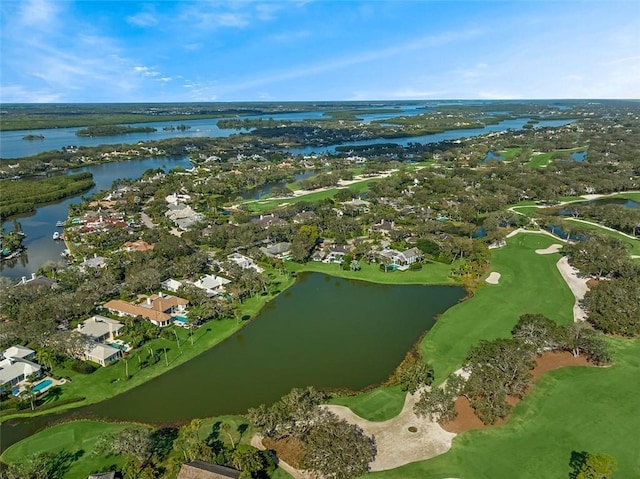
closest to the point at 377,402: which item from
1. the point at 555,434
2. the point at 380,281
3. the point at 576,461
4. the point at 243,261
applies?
the point at 555,434

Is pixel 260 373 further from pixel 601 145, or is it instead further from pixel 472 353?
pixel 601 145

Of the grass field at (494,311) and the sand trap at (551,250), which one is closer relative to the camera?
the grass field at (494,311)

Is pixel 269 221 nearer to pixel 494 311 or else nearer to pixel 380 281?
pixel 380 281

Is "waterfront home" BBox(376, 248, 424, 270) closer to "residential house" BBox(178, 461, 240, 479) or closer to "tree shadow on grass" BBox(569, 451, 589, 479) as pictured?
"tree shadow on grass" BBox(569, 451, 589, 479)

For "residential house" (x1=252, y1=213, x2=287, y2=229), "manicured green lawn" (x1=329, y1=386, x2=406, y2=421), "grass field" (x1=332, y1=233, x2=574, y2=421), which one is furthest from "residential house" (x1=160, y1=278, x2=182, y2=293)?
"grass field" (x1=332, y1=233, x2=574, y2=421)

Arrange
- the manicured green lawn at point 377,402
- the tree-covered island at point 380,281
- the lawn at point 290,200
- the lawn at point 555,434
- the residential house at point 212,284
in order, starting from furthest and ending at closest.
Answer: the lawn at point 290,200 < the residential house at point 212,284 < the manicured green lawn at point 377,402 < the tree-covered island at point 380,281 < the lawn at point 555,434

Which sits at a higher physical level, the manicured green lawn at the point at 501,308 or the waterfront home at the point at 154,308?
the waterfront home at the point at 154,308

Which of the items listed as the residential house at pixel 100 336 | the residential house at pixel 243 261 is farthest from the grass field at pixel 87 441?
the residential house at pixel 243 261

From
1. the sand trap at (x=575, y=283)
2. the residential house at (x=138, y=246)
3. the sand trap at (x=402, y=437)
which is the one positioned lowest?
the sand trap at (x=402, y=437)

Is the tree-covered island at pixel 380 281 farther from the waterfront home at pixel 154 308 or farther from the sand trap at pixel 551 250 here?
the sand trap at pixel 551 250

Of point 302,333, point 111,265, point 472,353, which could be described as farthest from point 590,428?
point 111,265
